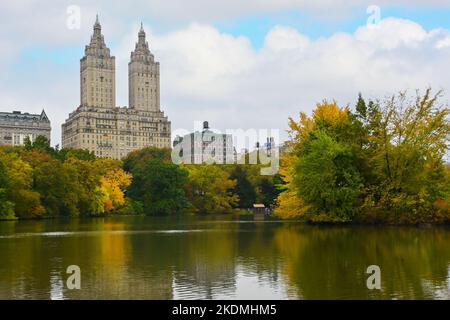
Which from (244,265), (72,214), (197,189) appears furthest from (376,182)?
(197,189)

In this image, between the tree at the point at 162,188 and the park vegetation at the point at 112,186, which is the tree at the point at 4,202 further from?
the tree at the point at 162,188

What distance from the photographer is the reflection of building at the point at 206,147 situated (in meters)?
168

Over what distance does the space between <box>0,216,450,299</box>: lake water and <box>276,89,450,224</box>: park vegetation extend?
10.8m

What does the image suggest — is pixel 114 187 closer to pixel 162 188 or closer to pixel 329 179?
pixel 162 188

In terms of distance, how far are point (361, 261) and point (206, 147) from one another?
148 meters

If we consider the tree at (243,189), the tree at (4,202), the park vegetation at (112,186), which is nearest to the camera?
the tree at (4,202)

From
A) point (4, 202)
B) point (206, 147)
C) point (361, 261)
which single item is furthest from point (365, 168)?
point (206, 147)

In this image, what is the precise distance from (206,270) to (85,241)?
15949 millimetres

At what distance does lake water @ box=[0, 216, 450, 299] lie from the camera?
18.4 meters

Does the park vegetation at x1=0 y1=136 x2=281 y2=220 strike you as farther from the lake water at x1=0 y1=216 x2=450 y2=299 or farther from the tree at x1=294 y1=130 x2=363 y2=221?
the lake water at x1=0 y1=216 x2=450 y2=299

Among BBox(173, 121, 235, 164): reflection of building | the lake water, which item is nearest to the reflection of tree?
the lake water

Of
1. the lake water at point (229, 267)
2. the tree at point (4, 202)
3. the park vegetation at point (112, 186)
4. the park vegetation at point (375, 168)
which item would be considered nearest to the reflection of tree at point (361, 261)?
the lake water at point (229, 267)

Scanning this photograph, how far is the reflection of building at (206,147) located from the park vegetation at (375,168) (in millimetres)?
111530
